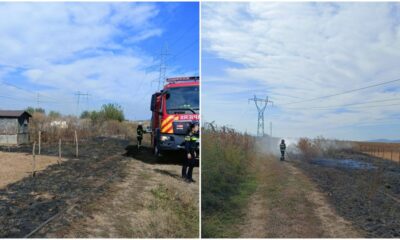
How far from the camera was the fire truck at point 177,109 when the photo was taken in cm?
688

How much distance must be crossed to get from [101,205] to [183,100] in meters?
2.85

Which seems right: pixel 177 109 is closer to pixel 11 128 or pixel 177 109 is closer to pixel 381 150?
pixel 381 150

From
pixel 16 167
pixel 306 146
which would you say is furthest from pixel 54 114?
pixel 306 146

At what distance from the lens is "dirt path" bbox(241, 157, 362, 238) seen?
167 inches

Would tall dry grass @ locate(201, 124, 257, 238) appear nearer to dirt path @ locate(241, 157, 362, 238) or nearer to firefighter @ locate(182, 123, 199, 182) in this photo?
dirt path @ locate(241, 157, 362, 238)

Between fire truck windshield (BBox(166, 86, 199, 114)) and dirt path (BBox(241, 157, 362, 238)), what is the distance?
65.5 inches

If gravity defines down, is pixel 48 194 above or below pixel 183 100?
below

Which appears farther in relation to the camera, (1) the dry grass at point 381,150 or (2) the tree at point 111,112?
(2) the tree at point 111,112

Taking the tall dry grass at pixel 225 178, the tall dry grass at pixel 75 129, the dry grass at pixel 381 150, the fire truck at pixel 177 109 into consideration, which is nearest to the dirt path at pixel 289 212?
the tall dry grass at pixel 225 178

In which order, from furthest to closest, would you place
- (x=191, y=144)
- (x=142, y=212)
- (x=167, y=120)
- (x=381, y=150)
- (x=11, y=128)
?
(x=11, y=128)
(x=381, y=150)
(x=167, y=120)
(x=191, y=144)
(x=142, y=212)

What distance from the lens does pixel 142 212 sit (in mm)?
4703

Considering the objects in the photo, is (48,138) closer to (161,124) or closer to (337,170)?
(161,124)

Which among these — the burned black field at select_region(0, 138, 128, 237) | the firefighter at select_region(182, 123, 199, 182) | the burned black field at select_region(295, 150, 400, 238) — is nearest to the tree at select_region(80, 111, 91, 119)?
the burned black field at select_region(0, 138, 128, 237)

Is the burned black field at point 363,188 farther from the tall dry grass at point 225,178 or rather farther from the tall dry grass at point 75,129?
the tall dry grass at point 75,129
